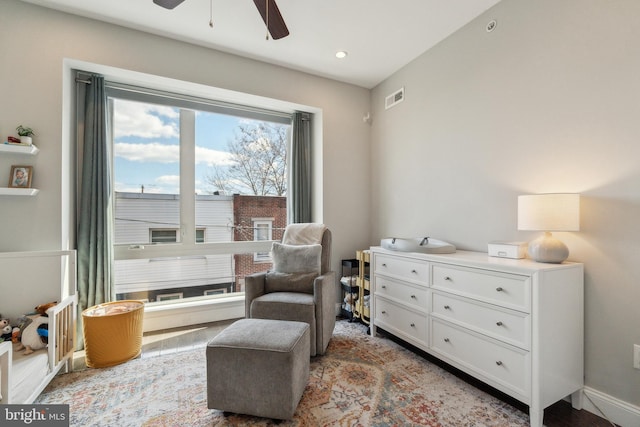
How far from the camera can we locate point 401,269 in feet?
8.14

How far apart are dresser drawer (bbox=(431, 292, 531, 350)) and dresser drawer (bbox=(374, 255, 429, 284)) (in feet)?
0.59

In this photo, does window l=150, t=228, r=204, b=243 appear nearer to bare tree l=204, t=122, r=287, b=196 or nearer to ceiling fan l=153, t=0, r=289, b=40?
bare tree l=204, t=122, r=287, b=196

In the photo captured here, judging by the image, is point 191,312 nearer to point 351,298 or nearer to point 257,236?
point 257,236

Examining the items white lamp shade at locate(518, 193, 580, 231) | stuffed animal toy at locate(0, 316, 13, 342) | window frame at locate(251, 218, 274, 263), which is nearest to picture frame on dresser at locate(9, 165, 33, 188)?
stuffed animal toy at locate(0, 316, 13, 342)

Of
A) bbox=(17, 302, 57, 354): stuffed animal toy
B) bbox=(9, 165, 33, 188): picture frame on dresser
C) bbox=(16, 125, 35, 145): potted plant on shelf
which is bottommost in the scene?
bbox=(17, 302, 57, 354): stuffed animal toy

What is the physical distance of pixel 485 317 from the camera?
71.2 inches

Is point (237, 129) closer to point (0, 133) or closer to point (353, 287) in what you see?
point (0, 133)

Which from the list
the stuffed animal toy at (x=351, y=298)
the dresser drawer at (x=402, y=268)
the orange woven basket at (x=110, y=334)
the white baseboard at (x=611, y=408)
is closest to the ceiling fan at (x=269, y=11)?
the dresser drawer at (x=402, y=268)

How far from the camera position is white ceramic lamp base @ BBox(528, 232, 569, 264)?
166 cm

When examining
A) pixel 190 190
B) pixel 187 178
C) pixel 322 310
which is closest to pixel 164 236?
pixel 190 190

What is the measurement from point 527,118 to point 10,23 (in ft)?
12.9

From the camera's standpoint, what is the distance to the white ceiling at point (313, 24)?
225 centimetres

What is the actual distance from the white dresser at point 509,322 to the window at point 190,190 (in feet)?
6.87

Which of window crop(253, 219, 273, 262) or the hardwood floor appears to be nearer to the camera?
the hardwood floor
